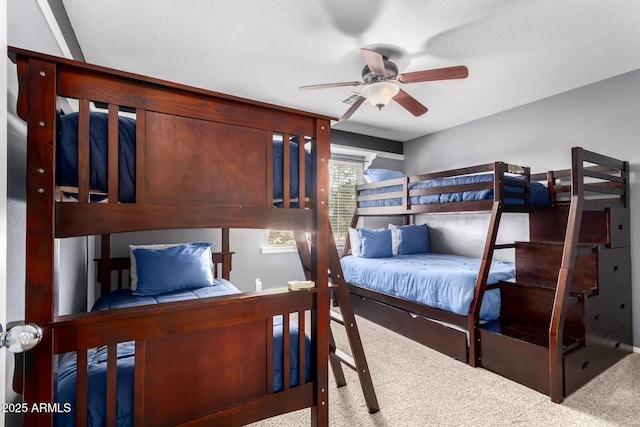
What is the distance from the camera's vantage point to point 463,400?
6.21ft

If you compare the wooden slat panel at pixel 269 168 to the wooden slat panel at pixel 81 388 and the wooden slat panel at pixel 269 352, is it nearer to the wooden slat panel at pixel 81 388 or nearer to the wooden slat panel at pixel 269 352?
the wooden slat panel at pixel 269 352

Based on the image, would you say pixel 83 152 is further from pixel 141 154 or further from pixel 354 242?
pixel 354 242

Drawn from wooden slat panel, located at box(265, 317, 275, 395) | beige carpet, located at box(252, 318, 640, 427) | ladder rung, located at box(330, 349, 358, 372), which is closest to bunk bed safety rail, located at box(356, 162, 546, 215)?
beige carpet, located at box(252, 318, 640, 427)

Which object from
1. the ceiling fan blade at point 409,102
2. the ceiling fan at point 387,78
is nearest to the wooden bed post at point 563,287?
the ceiling fan at point 387,78

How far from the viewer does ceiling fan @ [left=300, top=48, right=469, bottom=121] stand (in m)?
2.07

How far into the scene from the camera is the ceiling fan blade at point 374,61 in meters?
1.96

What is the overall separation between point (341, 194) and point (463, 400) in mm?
2999

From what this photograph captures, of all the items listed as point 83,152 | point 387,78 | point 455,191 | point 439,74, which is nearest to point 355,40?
point 387,78

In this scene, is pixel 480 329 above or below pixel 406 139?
below

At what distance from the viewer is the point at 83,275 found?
2.58m

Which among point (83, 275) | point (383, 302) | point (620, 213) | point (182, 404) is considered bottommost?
point (383, 302)

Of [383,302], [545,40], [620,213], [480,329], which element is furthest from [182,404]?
[620,213]

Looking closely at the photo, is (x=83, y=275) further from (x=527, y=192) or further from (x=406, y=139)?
(x=406, y=139)

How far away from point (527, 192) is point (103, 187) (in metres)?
Answer: 2.92
